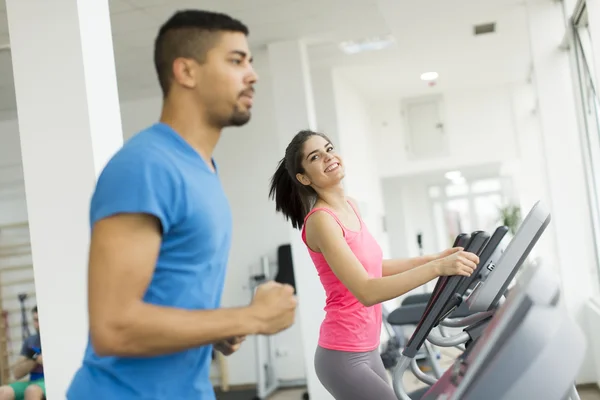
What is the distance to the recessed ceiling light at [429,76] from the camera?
319 inches

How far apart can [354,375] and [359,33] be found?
13.6 ft

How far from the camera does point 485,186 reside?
40.5 feet

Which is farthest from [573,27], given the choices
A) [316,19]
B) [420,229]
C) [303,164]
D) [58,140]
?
[420,229]

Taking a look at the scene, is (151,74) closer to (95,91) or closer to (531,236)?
(95,91)

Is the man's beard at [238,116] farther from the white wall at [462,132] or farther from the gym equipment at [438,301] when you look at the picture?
the white wall at [462,132]

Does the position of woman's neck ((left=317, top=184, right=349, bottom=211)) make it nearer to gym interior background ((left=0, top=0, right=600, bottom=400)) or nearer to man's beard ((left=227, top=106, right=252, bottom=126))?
gym interior background ((left=0, top=0, right=600, bottom=400))

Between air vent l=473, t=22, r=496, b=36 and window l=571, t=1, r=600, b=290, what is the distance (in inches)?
55.7

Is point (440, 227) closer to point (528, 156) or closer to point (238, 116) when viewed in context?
point (528, 156)

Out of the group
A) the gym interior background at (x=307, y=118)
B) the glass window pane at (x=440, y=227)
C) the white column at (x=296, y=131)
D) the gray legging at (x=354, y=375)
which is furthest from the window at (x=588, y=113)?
the glass window pane at (x=440, y=227)

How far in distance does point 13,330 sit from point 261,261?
258 cm

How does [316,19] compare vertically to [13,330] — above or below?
above

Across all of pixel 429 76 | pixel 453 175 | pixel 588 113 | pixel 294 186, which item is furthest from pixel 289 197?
pixel 453 175

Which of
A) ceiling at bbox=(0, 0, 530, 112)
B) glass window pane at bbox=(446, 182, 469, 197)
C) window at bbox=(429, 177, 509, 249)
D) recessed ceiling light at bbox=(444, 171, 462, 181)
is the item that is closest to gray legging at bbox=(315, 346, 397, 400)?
ceiling at bbox=(0, 0, 530, 112)

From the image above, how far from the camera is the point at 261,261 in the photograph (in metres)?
6.75
